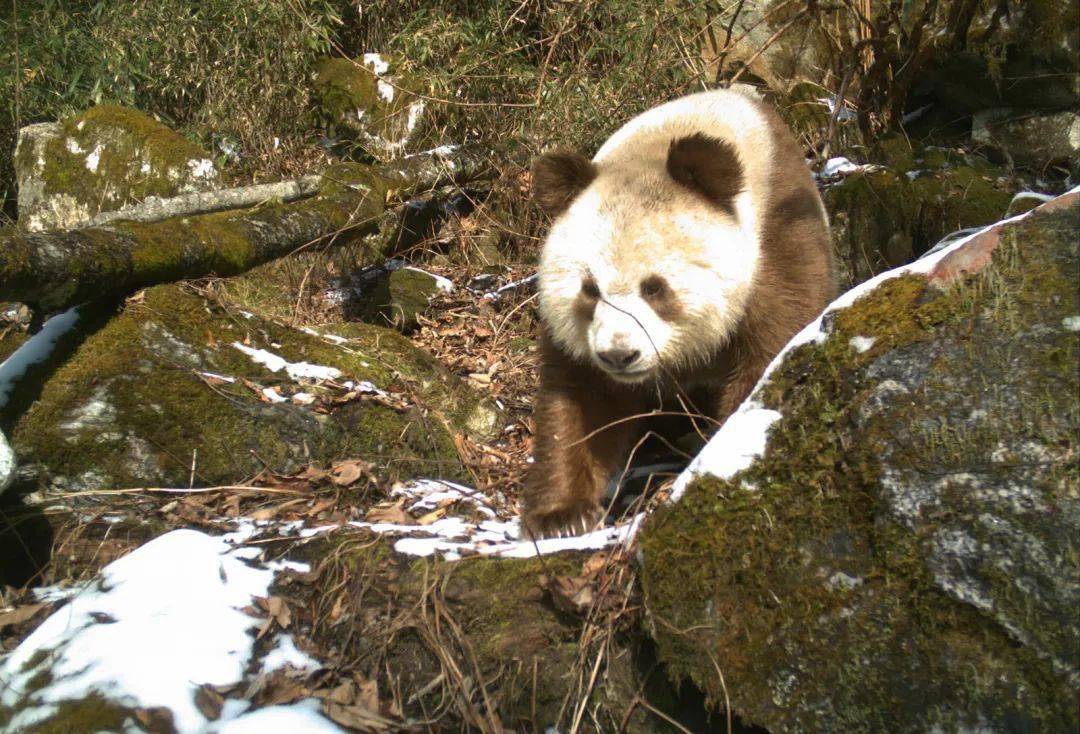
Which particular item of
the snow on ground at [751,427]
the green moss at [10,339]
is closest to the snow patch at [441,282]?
the green moss at [10,339]

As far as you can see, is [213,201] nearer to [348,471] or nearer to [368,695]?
[348,471]

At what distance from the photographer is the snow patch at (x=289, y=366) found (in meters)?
4.73

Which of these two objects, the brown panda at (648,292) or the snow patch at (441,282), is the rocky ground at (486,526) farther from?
the snow patch at (441,282)

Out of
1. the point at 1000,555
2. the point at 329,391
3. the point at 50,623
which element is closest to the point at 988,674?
the point at 1000,555

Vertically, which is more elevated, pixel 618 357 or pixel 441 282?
pixel 618 357

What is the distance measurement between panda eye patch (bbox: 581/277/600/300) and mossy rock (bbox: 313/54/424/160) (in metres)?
5.28

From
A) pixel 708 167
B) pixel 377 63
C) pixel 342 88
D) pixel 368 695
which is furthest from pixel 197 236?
pixel 377 63

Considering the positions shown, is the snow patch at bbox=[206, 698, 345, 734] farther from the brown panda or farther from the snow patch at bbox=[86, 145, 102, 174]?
the snow patch at bbox=[86, 145, 102, 174]

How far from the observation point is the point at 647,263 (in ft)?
12.9

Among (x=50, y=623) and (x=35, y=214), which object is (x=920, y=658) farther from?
(x=35, y=214)

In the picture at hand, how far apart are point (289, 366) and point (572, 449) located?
1718mm

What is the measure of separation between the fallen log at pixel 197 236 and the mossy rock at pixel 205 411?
0.86ft

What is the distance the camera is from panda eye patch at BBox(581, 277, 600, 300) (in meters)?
4.02

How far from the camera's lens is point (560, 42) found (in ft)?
28.1
